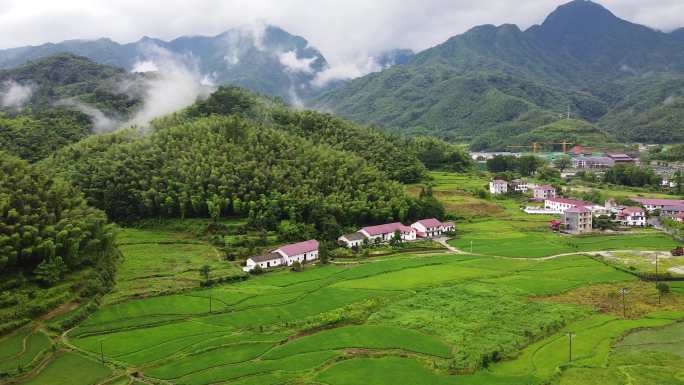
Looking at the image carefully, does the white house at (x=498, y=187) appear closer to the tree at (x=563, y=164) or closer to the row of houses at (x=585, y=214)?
the row of houses at (x=585, y=214)

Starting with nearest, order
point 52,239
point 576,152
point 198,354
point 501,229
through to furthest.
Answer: point 198,354
point 52,239
point 501,229
point 576,152

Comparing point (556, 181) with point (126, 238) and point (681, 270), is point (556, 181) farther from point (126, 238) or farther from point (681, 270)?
point (126, 238)

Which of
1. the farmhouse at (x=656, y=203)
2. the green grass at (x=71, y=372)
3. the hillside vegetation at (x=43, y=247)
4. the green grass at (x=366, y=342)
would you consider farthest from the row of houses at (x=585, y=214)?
the green grass at (x=71, y=372)

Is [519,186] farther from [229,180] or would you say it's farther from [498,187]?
[229,180]

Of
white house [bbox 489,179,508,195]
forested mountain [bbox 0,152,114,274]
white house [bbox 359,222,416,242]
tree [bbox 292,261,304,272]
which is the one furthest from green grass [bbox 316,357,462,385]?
white house [bbox 489,179,508,195]

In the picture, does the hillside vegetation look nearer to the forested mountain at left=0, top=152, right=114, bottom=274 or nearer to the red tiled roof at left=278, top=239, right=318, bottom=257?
the forested mountain at left=0, top=152, right=114, bottom=274

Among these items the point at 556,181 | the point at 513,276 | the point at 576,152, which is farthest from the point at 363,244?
the point at 576,152
